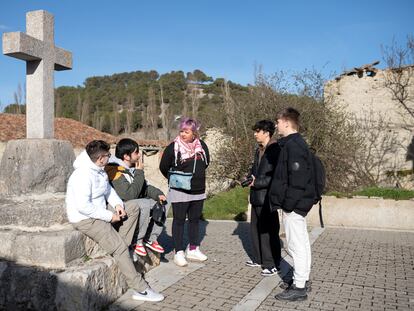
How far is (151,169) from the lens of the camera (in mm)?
21266

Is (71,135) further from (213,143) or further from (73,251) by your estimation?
(73,251)

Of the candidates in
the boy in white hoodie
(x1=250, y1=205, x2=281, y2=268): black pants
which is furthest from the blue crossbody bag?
the boy in white hoodie

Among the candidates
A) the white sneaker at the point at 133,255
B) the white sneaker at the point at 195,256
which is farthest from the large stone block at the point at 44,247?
the white sneaker at the point at 195,256

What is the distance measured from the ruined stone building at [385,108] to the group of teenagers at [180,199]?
1031cm

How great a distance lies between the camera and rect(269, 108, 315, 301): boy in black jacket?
384 centimetres

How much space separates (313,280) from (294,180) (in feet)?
5.16

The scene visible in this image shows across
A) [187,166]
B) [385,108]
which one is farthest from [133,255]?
[385,108]

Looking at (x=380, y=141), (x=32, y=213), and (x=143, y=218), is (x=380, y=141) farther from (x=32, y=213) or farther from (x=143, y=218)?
(x=32, y=213)

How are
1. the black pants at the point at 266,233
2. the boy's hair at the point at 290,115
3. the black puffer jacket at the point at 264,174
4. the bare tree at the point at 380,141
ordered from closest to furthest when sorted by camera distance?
the boy's hair at the point at 290,115, the black puffer jacket at the point at 264,174, the black pants at the point at 266,233, the bare tree at the point at 380,141

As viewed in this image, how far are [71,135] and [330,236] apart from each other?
1532cm

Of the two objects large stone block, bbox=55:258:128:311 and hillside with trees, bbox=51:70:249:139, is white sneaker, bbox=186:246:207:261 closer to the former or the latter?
large stone block, bbox=55:258:128:311

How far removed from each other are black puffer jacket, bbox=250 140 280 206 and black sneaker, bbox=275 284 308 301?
1213mm

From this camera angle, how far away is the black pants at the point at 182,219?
16.9ft

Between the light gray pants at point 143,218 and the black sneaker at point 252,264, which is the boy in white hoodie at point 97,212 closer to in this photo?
the light gray pants at point 143,218
